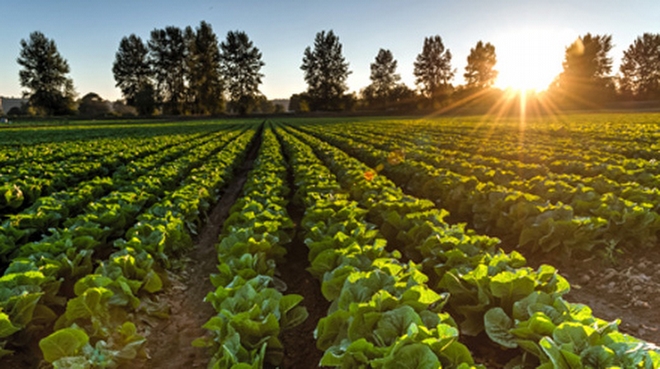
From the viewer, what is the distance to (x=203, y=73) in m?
84.3

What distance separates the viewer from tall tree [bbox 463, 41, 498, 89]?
8794 cm

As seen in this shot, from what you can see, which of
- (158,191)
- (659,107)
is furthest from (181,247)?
(659,107)

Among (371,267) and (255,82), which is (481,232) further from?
(255,82)

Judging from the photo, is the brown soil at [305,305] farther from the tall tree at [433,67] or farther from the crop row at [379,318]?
the tall tree at [433,67]

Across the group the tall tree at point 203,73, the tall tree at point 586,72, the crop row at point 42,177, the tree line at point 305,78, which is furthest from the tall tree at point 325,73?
the crop row at point 42,177

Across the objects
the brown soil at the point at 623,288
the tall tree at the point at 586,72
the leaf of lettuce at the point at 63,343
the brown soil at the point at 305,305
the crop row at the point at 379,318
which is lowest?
the brown soil at the point at 623,288

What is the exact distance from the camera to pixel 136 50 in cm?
8725

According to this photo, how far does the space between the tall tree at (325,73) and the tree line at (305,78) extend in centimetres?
23

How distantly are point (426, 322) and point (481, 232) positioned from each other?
451 cm

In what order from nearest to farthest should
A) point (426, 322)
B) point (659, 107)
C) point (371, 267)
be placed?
point (426, 322), point (371, 267), point (659, 107)

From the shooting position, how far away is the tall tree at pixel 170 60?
8481 centimetres

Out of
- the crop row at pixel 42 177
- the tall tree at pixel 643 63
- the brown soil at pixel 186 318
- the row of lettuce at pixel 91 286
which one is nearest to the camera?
the row of lettuce at pixel 91 286

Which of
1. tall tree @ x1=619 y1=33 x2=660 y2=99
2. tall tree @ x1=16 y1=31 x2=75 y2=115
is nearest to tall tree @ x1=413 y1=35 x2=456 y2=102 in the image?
tall tree @ x1=619 y1=33 x2=660 y2=99

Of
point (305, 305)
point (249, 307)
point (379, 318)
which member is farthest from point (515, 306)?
point (305, 305)
